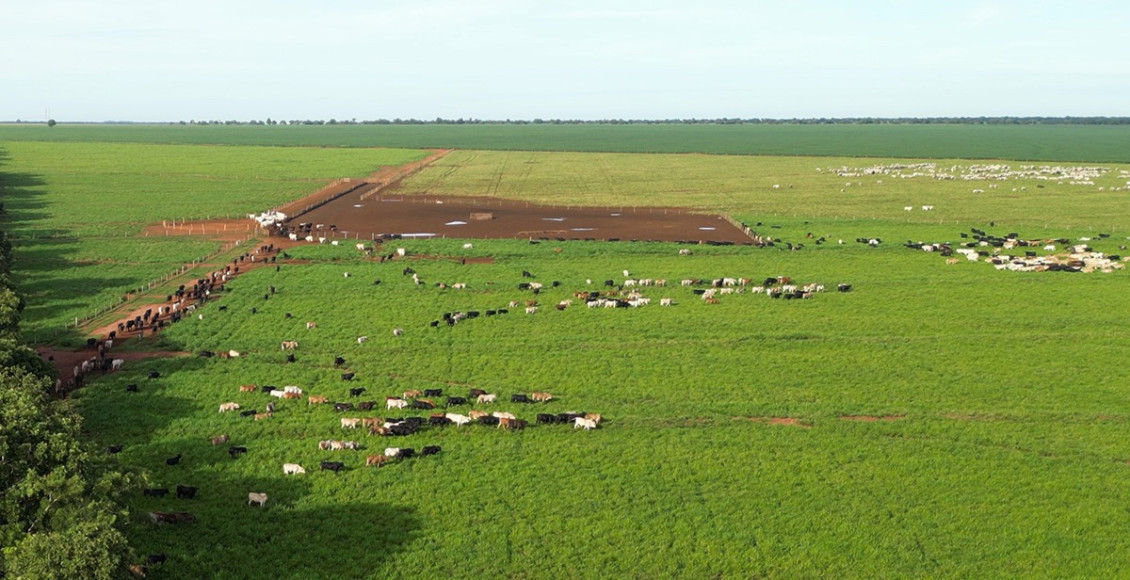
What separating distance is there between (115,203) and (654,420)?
89.4 metres

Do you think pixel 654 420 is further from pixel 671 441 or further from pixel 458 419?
pixel 458 419

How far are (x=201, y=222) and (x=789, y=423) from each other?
Result: 72.8 metres

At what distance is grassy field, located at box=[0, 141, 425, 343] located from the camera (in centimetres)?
5460

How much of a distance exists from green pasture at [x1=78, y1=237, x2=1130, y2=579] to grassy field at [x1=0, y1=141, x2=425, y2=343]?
12.5 m

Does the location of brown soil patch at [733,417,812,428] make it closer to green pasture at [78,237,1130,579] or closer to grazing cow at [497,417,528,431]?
green pasture at [78,237,1130,579]

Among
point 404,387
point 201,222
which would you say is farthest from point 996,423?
point 201,222

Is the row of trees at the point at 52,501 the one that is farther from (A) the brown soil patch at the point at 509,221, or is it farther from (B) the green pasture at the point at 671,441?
(A) the brown soil patch at the point at 509,221

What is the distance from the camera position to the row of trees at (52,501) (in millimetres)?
17078

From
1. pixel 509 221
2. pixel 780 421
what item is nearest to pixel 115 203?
pixel 509 221

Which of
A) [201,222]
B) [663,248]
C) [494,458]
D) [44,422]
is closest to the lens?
[44,422]

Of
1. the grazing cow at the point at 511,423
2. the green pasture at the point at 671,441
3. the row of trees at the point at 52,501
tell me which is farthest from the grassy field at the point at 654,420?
the row of trees at the point at 52,501

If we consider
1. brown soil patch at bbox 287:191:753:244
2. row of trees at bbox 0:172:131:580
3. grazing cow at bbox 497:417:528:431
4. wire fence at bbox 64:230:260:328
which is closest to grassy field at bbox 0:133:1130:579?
grazing cow at bbox 497:417:528:431

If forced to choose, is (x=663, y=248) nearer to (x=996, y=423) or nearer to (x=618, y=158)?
(x=996, y=423)

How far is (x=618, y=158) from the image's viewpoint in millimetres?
189500
